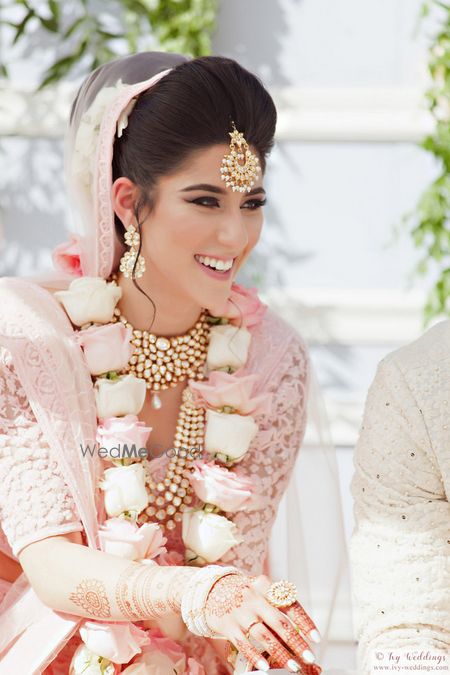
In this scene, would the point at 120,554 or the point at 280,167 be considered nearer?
the point at 120,554

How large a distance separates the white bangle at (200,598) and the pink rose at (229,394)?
1.56ft

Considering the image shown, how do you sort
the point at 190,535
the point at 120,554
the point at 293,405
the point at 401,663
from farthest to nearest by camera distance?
the point at 293,405
the point at 190,535
the point at 120,554
the point at 401,663

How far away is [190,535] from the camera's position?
2.03 meters

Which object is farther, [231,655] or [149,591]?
[231,655]

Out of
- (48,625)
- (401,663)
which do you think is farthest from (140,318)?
(401,663)

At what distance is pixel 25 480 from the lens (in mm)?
1913

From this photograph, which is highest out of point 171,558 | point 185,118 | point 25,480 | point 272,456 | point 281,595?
point 185,118

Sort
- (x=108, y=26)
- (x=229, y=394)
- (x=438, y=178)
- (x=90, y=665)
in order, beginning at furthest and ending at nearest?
(x=108, y=26)
(x=438, y=178)
(x=229, y=394)
(x=90, y=665)

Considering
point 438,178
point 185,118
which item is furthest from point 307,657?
point 438,178

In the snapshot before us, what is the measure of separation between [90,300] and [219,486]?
45 centimetres

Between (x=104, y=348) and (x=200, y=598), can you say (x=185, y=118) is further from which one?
(x=200, y=598)

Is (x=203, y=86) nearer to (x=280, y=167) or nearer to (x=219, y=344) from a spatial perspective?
(x=219, y=344)

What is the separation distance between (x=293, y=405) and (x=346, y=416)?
5.29 ft

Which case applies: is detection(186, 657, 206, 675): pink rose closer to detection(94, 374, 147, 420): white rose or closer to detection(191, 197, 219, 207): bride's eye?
detection(94, 374, 147, 420): white rose
